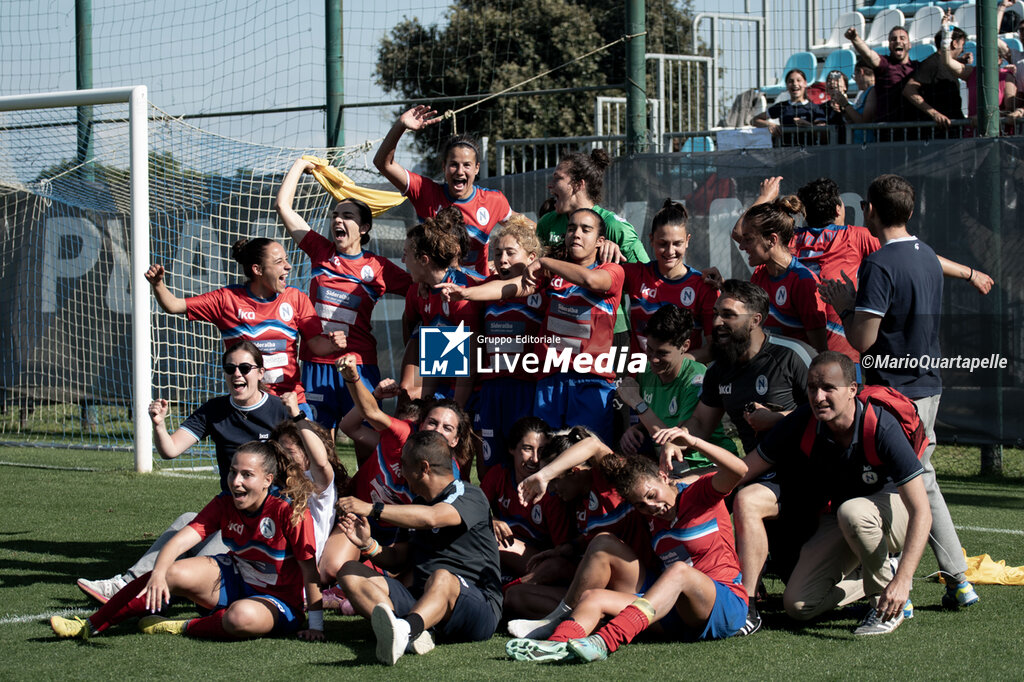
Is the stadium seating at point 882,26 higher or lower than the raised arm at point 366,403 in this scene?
higher

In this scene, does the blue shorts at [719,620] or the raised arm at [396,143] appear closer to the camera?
the blue shorts at [719,620]

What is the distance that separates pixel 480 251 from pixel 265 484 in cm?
228

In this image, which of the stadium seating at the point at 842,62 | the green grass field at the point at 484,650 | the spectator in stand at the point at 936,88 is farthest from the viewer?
the stadium seating at the point at 842,62

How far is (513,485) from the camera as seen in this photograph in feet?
17.5

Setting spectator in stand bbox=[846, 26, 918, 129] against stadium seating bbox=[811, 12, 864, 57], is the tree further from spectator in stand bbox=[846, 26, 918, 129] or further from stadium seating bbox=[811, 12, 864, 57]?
spectator in stand bbox=[846, 26, 918, 129]

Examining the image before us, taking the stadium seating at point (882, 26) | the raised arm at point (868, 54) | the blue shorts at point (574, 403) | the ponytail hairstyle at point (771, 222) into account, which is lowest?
the blue shorts at point (574, 403)

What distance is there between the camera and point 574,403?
5582 millimetres

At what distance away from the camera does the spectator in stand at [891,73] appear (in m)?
9.54

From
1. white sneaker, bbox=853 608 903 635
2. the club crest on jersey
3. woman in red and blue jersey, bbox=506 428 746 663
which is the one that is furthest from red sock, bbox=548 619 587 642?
the club crest on jersey

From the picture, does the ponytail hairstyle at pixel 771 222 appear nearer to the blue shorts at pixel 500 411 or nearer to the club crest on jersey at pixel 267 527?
the blue shorts at pixel 500 411

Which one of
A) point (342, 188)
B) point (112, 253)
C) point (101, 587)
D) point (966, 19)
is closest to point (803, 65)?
point (966, 19)

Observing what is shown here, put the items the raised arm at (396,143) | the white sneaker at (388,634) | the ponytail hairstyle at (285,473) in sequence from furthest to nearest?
the raised arm at (396,143)
the ponytail hairstyle at (285,473)
the white sneaker at (388,634)

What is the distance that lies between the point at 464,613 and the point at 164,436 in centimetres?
167

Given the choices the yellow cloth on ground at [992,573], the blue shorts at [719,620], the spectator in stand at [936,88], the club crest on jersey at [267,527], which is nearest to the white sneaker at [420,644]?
the club crest on jersey at [267,527]
